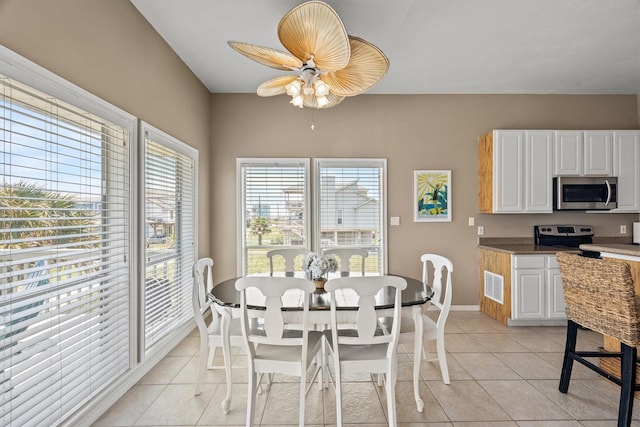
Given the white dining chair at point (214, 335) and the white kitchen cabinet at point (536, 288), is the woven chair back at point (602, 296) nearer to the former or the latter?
the white kitchen cabinet at point (536, 288)

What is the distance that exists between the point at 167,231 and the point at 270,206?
56.0 inches

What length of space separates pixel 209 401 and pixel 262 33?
293 centimetres

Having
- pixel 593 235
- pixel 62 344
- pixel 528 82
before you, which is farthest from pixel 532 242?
pixel 62 344

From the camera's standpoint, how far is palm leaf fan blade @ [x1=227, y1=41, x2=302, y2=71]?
2.07 meters


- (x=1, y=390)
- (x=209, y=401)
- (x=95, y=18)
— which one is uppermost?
(x=95, y=18)

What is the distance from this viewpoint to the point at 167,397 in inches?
90.4

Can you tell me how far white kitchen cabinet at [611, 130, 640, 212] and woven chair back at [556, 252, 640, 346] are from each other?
267cm

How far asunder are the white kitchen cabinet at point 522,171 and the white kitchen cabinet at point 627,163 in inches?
31.3

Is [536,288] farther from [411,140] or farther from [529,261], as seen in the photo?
[411,140]

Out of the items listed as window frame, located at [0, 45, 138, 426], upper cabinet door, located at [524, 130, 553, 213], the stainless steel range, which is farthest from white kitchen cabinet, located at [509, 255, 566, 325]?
window frame, located at [0, 45, 138, 426]

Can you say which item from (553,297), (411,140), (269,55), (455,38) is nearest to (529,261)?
(553,297)

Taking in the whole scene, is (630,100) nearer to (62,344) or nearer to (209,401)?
(209,401)

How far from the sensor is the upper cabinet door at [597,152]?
3883mm

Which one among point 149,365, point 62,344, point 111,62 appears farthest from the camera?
point 149,365
